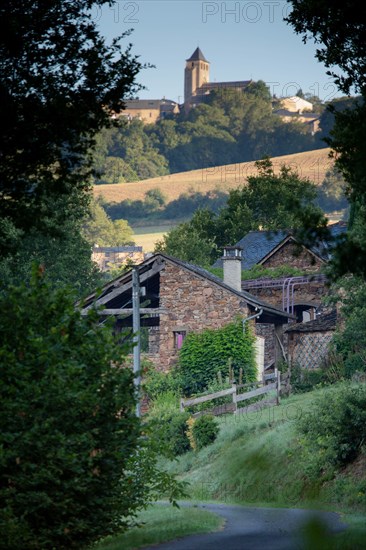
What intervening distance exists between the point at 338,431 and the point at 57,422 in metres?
14.2

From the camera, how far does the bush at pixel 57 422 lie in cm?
1605

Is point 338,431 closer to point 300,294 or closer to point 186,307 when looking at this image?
point 186,307

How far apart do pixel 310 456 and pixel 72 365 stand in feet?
48.1

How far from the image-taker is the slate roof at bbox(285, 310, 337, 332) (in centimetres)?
5147

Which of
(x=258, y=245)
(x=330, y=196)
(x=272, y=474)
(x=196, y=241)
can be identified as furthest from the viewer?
(x=330, y=196)

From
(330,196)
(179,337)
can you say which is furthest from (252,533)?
(330,196)

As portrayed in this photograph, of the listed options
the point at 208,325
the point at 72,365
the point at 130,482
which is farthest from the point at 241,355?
the point at 72,365

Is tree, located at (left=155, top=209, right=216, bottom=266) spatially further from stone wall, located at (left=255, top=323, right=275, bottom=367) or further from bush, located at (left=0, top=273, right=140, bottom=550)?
bush, located at (left=0, top=273, right=140, bottom=550)

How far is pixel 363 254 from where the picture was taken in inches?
495

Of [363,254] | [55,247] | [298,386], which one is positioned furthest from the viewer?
[55,247]

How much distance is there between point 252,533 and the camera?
68.9 ft

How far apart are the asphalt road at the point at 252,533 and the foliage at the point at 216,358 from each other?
72.8ft

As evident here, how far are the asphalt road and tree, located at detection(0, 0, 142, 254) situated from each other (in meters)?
5.72

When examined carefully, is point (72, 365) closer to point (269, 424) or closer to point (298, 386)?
point (269, 424)
